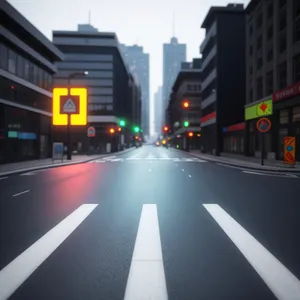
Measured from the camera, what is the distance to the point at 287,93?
26.9 m

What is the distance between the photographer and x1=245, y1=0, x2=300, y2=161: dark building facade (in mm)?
27062

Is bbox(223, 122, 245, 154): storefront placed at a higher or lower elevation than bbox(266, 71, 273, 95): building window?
lower

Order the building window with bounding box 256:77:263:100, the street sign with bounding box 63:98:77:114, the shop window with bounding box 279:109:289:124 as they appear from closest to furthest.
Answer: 1. the shop window with bounding box 279:109:289:124
2. the street sign with bounding box 63:98:77:114
3. the building window with bounding box 256:77:263:100

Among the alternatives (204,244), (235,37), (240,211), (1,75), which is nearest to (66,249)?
(204,244)

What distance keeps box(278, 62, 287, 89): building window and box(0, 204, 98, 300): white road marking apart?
28.1 m

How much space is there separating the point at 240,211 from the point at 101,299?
527 cm

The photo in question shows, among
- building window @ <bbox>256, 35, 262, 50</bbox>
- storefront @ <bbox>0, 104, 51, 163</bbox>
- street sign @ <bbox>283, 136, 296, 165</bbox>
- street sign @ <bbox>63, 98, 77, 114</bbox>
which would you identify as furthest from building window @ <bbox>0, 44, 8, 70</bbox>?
building window @ <bbox>256, 35, 262, 50</bbox>

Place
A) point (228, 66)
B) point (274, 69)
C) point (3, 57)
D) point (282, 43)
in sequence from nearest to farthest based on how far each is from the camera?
point (3, 57)
point (282, 43)
point (274, 69)
point (228, 66)

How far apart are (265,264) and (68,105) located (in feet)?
93.2

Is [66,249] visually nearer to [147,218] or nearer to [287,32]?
[147,218]

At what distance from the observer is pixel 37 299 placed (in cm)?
333

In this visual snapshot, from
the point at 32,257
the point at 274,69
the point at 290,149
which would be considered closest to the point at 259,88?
the point at 274,69

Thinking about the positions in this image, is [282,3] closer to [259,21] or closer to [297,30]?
[297,30]

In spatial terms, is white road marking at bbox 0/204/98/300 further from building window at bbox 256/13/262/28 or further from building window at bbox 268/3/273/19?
building window at bbox 256/13/262/28
